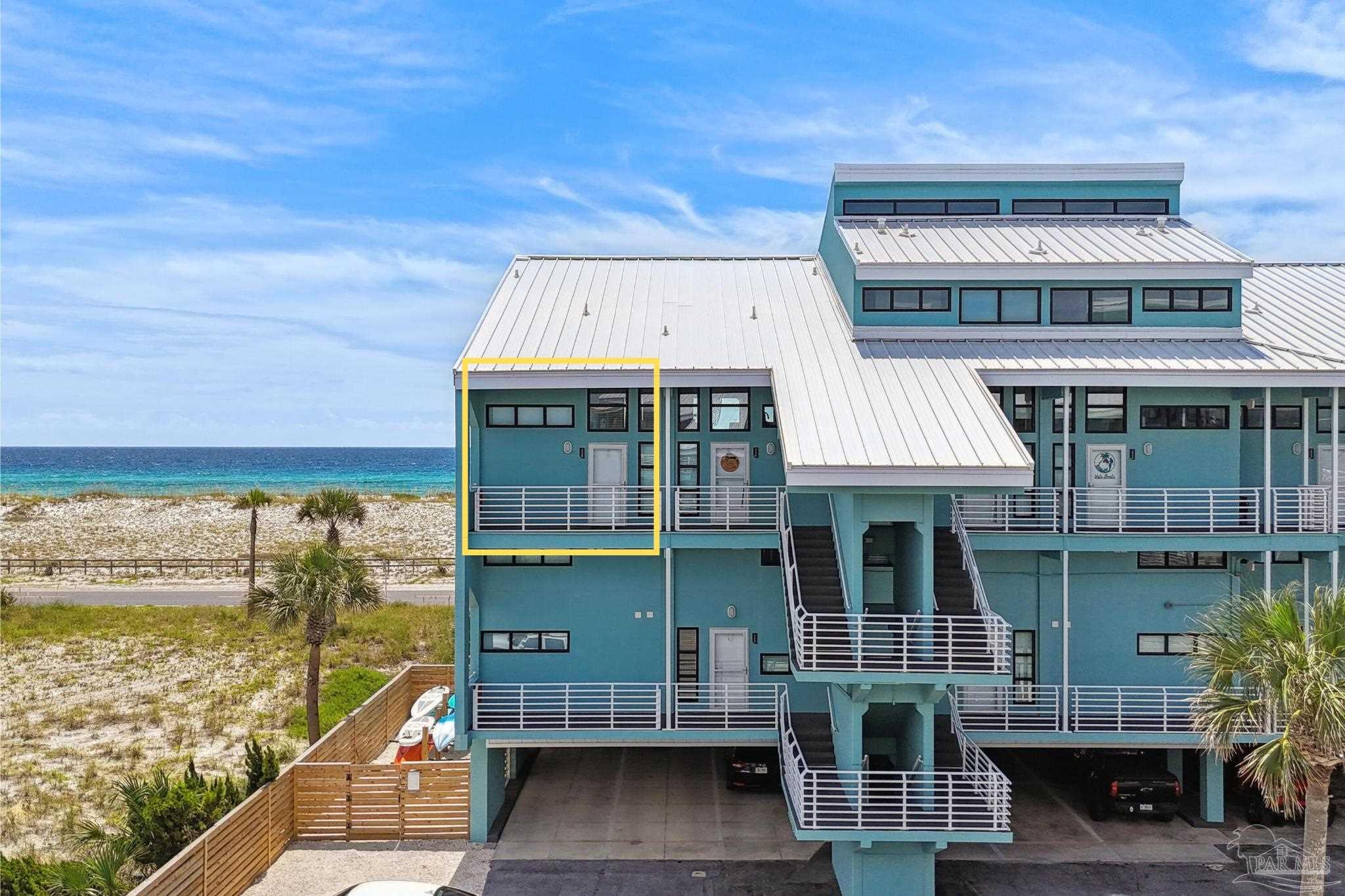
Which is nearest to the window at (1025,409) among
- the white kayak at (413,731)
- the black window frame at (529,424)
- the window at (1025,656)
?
the window at (1025,656)

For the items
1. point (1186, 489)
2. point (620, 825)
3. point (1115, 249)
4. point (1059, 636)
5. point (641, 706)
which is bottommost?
point (620, 825)

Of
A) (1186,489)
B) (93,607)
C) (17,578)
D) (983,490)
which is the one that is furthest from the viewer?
(17,578)

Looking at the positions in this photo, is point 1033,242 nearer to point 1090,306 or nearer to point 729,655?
point 1090,306

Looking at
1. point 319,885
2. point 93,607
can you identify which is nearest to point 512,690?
point 319,885

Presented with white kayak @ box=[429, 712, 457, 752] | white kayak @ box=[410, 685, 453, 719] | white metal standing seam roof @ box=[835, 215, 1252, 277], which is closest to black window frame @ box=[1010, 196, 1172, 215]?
white metal standing seam roof @ box=[835, 215, 1252, 277]

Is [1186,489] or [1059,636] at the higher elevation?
[1186,489]

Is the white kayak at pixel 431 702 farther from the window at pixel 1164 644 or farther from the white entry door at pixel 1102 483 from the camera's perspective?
the window at pixel 1164 644

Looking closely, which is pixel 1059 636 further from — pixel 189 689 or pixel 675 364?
pixel 189 689

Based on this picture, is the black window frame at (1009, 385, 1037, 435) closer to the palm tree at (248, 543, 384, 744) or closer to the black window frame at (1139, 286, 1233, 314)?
the black window frame at (1139, 286, 1233, 314)
